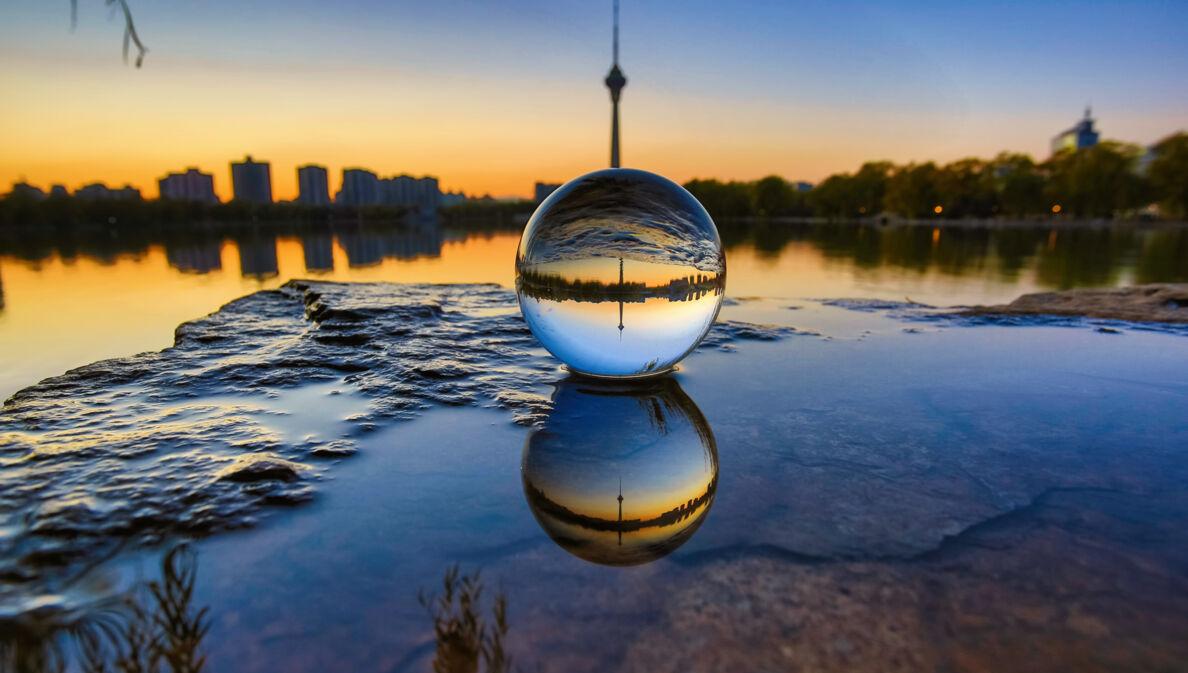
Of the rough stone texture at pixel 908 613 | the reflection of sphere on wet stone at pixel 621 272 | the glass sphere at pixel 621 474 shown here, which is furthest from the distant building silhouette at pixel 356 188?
the rough stone texture at pixel 908 613

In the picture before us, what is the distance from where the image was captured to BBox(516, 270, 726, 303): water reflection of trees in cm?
427

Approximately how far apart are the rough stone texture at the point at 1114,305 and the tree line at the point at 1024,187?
59.6 meters

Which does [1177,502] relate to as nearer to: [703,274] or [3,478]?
[703,274]

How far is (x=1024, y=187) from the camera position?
83562 millimetres

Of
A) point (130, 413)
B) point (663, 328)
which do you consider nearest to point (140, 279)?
point (130, 413)

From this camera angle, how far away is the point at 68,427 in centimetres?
380

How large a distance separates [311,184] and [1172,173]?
182514 mm

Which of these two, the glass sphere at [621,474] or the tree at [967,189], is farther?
the tree at [967,189]

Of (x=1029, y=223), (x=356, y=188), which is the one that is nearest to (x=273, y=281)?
(x=1029, y=223)

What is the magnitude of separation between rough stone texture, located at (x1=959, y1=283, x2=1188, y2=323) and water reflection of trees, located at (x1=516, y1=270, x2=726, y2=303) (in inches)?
261

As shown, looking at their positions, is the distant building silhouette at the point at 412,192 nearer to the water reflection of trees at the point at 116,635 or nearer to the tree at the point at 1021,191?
the tree at the point at 1021,191

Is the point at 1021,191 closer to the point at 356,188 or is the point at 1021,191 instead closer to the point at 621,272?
the point at 621,272

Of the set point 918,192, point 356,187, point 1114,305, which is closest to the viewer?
point 1114,305

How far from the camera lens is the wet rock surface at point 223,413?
8.93 feet
